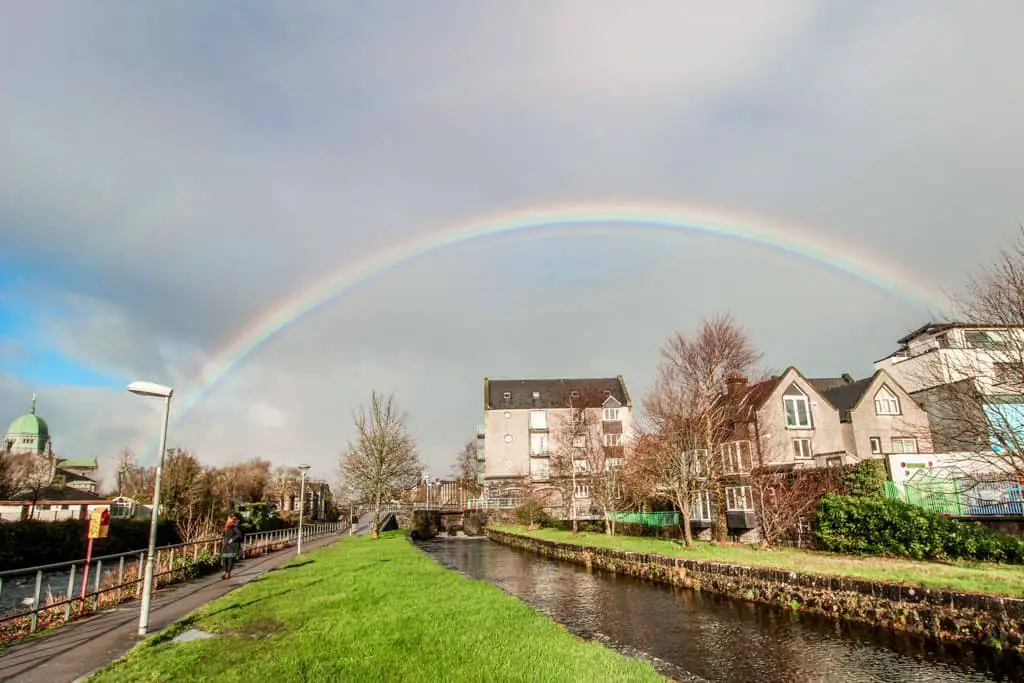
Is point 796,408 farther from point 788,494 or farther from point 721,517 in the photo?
point 788,494

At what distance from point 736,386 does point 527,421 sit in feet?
152

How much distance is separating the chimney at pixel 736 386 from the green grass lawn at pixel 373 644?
77.3 ft

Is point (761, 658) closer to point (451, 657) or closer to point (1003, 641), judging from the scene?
point (1003, 641)

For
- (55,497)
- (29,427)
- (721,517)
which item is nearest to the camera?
(721,517)

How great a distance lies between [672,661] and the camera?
13.6m

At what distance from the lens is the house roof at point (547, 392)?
82312mm

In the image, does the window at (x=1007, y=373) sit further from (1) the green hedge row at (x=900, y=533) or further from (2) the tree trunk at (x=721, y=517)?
(2) the tree trunk at (x=721, y=517)

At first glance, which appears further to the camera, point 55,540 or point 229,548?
point 55,540

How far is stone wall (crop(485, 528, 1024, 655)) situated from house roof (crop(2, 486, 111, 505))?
57746 millimetres

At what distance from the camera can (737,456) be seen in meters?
41.2

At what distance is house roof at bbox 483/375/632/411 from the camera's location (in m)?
82.3

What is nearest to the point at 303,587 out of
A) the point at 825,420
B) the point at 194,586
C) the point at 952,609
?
the point at 194,586

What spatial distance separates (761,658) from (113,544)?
41.4m

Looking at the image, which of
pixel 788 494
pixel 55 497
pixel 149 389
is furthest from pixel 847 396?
pixel 55 497
